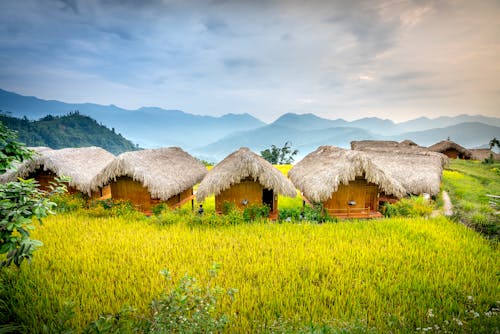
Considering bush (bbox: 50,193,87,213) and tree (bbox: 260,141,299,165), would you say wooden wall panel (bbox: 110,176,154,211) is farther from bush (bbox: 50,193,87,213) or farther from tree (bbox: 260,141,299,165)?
tree (bbox: 260,141,299,165)

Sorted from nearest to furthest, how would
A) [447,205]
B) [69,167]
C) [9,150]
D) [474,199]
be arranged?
[9,150], [69,167], [447,205], [474,199]

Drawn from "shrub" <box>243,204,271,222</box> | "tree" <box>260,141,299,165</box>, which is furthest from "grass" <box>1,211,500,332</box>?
"tree" <box>260,141,299,165</box>

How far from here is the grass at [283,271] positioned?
3334 millimetres

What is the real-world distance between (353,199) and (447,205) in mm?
5370

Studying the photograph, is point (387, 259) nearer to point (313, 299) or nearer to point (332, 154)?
point (313, 299)

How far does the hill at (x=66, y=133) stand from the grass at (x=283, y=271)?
49130mm

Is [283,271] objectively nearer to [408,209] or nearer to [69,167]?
[408,209]

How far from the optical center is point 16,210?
2.16 meters

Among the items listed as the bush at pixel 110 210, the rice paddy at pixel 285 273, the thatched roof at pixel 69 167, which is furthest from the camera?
the thatched roof at pixel 69 167

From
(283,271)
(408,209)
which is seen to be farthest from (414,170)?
(283,271)

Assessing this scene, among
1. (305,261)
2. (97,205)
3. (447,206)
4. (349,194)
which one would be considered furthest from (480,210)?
(97,205)

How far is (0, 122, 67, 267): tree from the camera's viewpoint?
6.72 feet

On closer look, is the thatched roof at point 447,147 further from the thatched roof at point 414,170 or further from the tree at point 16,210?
the tree at point 16,210

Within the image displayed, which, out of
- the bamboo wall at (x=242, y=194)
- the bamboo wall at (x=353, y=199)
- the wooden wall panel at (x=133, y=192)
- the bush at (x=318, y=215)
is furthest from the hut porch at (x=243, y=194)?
the wooden wall panel at (x=133, y=192)
